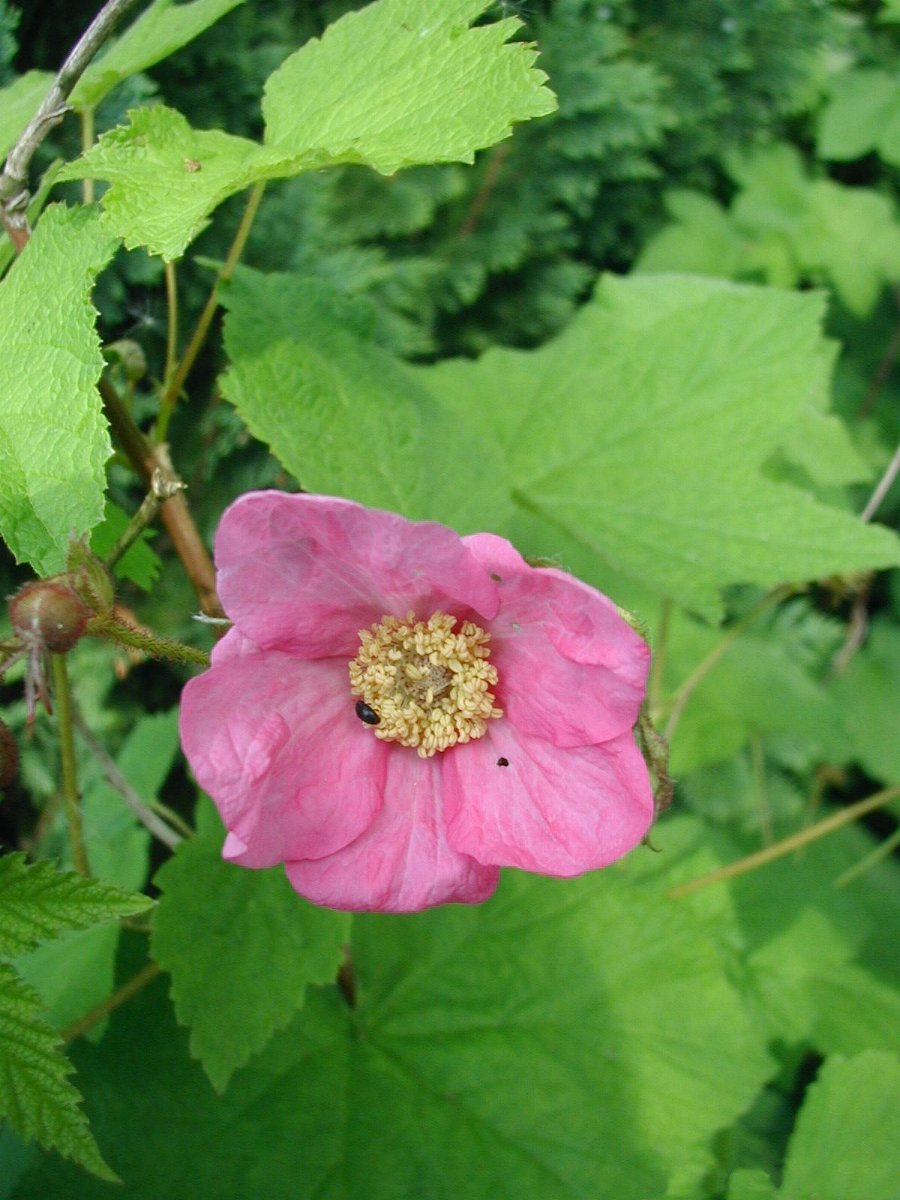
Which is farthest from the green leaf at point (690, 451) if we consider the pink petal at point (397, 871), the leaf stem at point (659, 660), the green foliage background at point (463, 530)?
the pink petal at point (397, 871)

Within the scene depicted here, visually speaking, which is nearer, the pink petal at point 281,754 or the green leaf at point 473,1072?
the pink petal at point 281,754

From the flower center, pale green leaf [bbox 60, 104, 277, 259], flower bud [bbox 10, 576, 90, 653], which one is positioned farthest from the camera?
the flower center

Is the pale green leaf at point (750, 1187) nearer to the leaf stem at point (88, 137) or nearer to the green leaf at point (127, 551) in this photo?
the green leaf at point (127, 551)

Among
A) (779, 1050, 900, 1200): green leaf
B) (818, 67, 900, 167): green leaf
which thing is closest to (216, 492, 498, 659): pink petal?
(779, 1050, 900, 1200): green leaf

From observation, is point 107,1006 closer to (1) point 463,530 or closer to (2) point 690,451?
(1) point 463,530

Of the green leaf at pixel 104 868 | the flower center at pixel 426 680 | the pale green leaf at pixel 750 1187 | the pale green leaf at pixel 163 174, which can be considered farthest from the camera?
the green leaf at pixel 104 868

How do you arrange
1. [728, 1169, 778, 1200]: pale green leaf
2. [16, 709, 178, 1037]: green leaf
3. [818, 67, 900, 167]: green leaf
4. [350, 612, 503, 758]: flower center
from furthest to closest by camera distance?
[818, 67, 900, 167]: green leaf, [16, 709, 178, 1037]: green leaf, [728, 1169, 778, 1200]: pale green leaf, [350, 612, 503, 758]: flower center

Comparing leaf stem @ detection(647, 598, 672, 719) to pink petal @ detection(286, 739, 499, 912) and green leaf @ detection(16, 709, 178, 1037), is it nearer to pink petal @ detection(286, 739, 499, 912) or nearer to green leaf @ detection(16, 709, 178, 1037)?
pink petal @ detection(286, 739, 499, 912)
